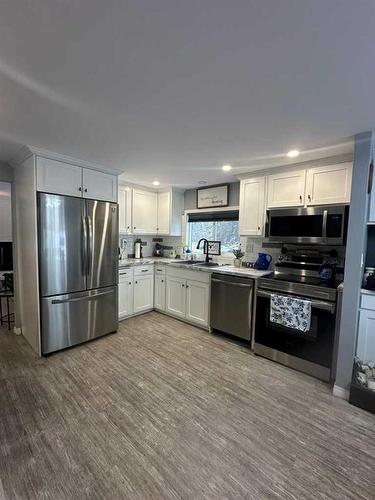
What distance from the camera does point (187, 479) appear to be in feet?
4.57

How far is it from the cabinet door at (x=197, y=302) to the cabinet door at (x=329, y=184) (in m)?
1.79

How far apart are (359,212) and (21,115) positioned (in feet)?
9.35

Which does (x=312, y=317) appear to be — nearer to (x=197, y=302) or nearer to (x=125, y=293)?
(x=197, y=302)

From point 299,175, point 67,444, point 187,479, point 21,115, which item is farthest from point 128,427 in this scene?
point 299,175

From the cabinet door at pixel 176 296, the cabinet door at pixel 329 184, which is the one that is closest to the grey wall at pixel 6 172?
the cabinet door at pixel 176 296

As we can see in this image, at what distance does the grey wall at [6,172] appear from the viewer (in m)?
3.05

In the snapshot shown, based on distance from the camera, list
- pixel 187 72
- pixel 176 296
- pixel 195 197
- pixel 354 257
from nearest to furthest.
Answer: pixel 187 72, pixel 354 257, pixel 176 296, pixel 195 197

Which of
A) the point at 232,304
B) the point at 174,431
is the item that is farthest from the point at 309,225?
the point at 174,431

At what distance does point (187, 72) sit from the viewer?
4.28ft

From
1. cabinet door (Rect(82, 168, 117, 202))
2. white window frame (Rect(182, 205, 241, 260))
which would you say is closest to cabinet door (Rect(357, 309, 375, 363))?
white window frame (Rect(182, 205, 241, 260))

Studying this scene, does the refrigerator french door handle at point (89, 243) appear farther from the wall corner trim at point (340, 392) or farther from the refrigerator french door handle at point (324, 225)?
the wall corner trim at point (340, 392)

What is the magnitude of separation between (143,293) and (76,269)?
1400 millimetres

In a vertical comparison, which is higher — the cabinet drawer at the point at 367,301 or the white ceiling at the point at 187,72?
the white ceiling at the point at 187,72

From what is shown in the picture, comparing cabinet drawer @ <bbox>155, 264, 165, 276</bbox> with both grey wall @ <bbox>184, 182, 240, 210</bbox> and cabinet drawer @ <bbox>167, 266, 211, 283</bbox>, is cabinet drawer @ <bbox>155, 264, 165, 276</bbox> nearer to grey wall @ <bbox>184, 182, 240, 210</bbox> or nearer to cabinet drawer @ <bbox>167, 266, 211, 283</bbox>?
cabinet drawer @ <bbox>167, 266, 211, 283</bbox>
